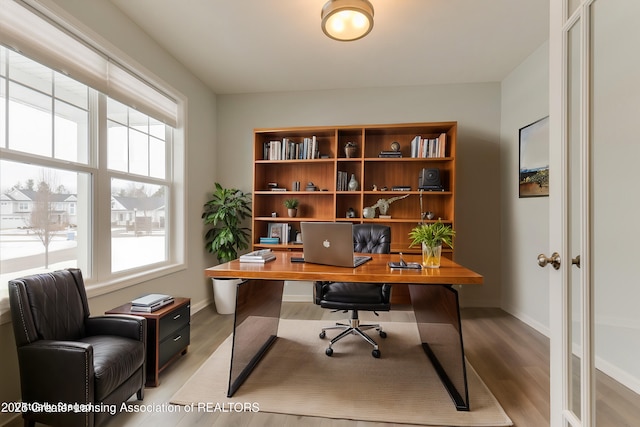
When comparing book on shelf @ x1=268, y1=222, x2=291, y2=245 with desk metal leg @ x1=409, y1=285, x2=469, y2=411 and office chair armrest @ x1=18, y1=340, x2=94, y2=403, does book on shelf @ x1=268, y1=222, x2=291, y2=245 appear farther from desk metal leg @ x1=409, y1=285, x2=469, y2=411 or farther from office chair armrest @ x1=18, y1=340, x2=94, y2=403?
office chair armrest @ x1=18, y1=340, x2=94, y2=403

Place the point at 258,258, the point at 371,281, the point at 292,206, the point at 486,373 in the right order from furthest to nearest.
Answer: the point at 292,206 < the point at 486,373 < the point at 258,258 < the point at 371,281

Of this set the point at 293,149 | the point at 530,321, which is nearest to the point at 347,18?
the point at 293,149

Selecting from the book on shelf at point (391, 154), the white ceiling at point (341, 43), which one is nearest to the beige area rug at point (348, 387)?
the book on shelf at point (391, 154)

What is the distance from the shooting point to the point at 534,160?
3.03 m

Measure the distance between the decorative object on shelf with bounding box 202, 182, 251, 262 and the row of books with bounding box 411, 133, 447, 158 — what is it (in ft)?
7.43

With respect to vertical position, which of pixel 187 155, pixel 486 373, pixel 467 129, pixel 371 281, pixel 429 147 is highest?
pixel 467 129

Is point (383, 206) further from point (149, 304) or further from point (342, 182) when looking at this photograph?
point (149, 304)

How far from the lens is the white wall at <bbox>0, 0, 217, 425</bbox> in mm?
1682

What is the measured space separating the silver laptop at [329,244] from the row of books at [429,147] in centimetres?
213

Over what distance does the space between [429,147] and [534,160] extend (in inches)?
41.5

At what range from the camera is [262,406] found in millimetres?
1759

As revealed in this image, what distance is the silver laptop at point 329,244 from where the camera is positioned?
1.80m

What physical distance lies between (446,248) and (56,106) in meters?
3.83

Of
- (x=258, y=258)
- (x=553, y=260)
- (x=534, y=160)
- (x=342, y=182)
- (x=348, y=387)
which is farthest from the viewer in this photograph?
(x=342, y=182)
